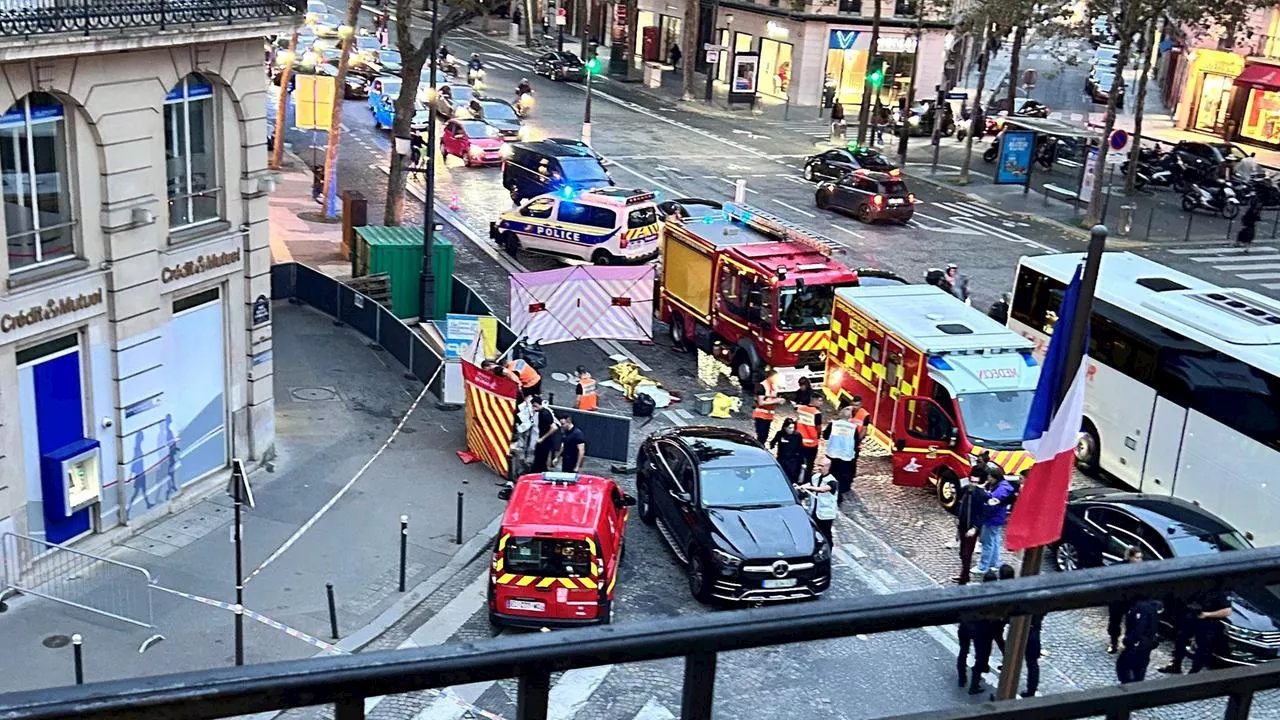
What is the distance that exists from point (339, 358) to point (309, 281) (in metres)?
3.73

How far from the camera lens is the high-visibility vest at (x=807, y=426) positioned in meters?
21.2

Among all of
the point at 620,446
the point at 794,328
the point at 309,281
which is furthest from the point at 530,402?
the point at 309,281

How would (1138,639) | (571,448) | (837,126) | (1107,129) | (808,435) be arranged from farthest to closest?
1. (837,126)
2. (1107,129)
3. (808,435)
4. (571,448)
5. (1138,639)

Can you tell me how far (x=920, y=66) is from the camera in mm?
68938

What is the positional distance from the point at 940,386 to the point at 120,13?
500 inches

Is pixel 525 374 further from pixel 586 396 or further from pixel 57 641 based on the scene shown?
pixel 57 641

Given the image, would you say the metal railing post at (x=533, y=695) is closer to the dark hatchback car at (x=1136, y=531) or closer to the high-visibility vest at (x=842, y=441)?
the dark hatchback car at (x=1136, y=531)

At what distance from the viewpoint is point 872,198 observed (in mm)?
40531

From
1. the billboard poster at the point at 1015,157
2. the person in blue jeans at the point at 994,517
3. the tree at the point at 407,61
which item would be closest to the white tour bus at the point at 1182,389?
the person in blue jeans at the point at 994,517

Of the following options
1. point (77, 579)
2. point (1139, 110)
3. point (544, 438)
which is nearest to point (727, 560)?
point (544, 438)

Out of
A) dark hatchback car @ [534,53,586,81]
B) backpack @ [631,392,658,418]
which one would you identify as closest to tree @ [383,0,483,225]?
backpack @ [631,392,658,418]

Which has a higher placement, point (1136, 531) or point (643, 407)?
point (1136, 531)

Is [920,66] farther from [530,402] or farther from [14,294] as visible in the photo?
[14,294]

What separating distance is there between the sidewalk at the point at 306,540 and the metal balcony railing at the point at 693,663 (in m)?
12.8
